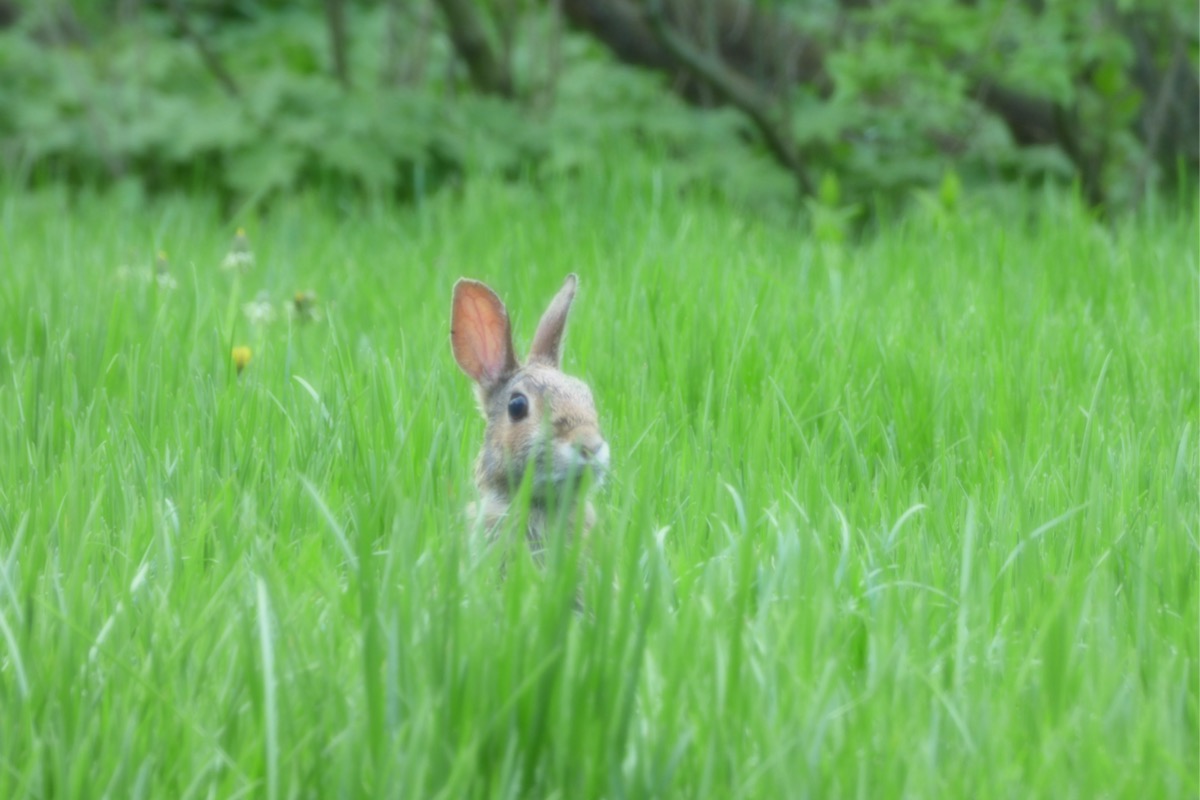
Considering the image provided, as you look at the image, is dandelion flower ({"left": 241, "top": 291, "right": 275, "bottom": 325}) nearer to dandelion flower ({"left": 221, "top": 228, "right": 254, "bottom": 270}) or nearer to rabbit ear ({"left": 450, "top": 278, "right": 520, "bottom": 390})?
dandelion flower ({"left": 221, "top": 228, "right": 254, "bottom": 270})

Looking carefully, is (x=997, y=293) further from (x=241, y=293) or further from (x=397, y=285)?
(x=241, y=293)

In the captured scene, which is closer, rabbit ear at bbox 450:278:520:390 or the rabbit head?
the rabbit head

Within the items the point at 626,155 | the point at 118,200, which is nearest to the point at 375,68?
the point at 118,200

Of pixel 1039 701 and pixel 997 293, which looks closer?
pixel 1039 701

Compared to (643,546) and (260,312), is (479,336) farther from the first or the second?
(260,312)

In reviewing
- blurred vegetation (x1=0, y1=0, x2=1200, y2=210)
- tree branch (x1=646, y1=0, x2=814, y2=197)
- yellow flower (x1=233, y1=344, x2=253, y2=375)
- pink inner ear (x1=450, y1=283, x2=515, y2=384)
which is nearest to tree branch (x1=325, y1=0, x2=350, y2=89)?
blurred vegetation (x1=0, y1=0, x2=1200, y2=210)

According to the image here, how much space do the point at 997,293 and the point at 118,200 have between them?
426 centimetres

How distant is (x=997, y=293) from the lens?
13.8ft

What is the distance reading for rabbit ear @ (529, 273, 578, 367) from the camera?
307 centimetres

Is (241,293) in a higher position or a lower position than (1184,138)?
lower

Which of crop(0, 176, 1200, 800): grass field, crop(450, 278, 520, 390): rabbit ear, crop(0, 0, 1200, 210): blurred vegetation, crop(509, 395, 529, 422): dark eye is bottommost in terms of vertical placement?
crop(0, 176, 1200, 800): grass field

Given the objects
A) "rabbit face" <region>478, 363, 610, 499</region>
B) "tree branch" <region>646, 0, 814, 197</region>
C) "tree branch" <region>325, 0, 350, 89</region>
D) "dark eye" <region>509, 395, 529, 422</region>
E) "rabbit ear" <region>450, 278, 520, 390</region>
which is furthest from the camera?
"tree branch" <region>325, 0, 350, 89</region>

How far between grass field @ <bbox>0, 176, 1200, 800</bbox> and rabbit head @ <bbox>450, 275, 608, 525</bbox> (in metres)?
0.08

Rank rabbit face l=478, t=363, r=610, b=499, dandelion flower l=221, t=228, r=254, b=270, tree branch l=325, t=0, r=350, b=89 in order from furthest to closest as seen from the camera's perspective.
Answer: tree branch l=325, t=0, r=350, b=89
dandelion flower l=221, t=228, r=254, b=270
rabbit face l=478, t=363, r=610, b=499
